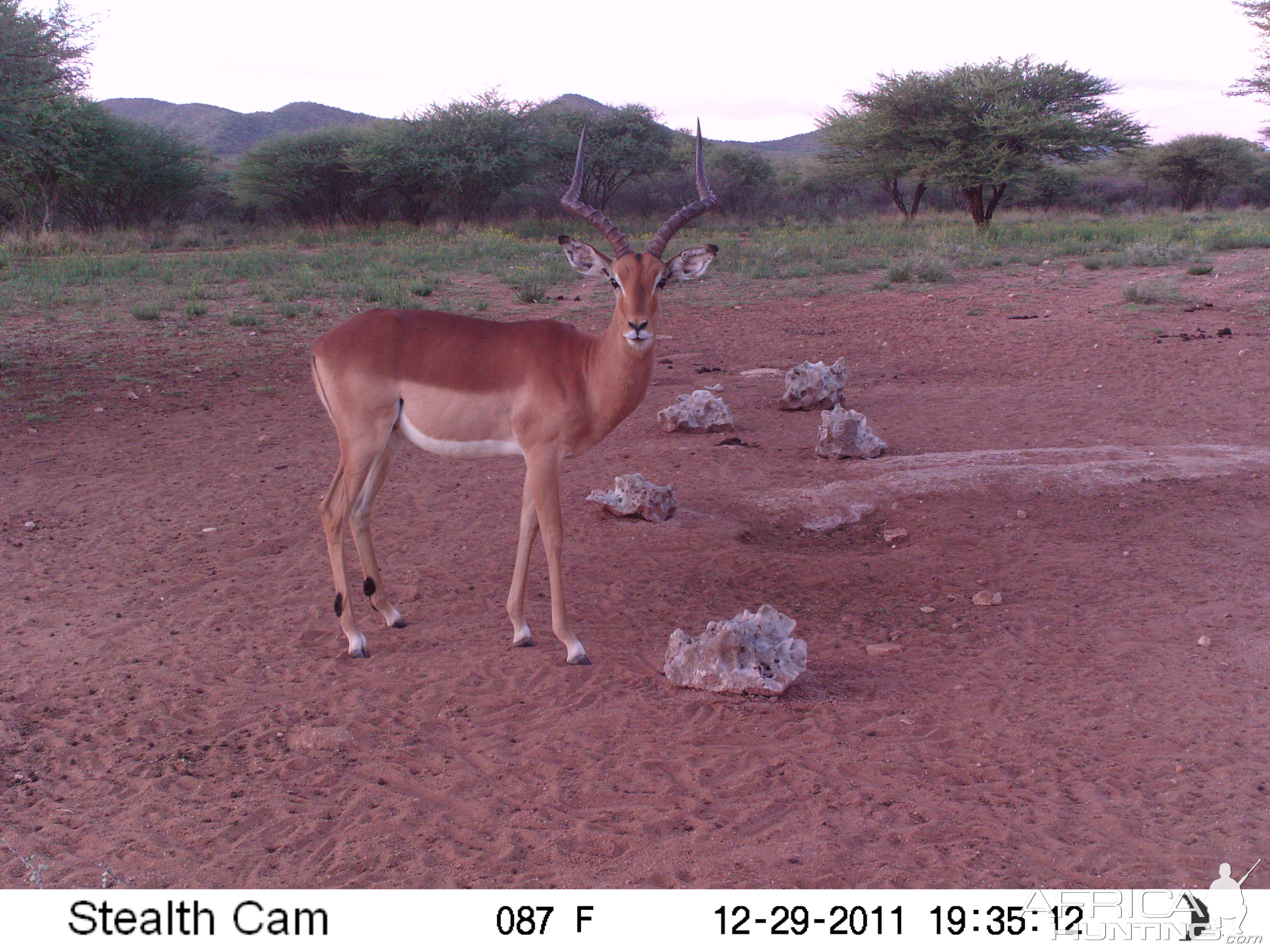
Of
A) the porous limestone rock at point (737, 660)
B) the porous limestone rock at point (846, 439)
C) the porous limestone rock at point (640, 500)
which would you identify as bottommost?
the porous limestone rock at point (737, 660)

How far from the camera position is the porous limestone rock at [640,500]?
22.9 feet

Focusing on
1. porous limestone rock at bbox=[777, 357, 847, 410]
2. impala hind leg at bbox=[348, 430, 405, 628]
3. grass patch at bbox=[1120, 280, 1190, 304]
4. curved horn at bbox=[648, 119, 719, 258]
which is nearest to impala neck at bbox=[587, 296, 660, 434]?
curved horn at bbox=[648, 119, 719, 258]

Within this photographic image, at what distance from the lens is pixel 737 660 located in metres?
4.71

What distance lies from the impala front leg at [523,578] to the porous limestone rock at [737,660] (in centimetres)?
89

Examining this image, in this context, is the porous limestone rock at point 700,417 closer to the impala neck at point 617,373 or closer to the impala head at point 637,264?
the impala head at point 637,264

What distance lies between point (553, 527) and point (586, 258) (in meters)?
1.47

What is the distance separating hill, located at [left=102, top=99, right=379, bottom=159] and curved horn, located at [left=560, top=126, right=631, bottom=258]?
265ft

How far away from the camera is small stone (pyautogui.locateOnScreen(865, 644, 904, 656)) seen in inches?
205

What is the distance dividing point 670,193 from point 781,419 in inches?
1406

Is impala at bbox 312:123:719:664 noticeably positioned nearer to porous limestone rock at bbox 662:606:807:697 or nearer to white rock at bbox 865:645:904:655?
porous limestone rock at bbox 662:606:807:697

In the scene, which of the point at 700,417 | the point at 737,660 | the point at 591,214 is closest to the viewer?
the point at 737,660

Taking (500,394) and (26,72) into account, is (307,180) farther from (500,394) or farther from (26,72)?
(500,394)

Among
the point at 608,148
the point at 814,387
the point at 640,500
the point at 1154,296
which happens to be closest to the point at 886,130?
the point at 608,148

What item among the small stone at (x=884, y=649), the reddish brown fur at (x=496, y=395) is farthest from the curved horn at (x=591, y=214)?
the small stone at (x=884, y=649)
